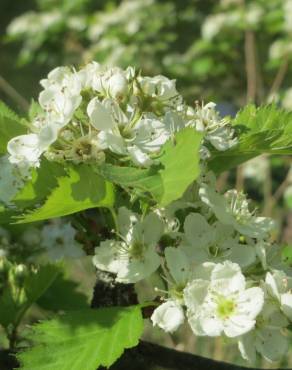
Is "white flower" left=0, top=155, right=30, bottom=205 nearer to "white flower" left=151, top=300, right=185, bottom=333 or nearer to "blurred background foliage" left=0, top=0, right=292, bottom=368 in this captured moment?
"white flower" left=151, top=300, right=185, bottom=333

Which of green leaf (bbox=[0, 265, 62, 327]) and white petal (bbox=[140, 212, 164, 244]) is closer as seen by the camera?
white petal (bbox=[140, 212, 164, 244])

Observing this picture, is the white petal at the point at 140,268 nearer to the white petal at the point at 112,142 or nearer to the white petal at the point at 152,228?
the white petal at the point at 152,228

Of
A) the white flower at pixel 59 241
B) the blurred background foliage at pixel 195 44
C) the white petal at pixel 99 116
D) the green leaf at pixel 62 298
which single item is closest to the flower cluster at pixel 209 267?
the white petal at pixel 99 116

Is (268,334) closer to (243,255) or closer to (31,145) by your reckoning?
(243,255)

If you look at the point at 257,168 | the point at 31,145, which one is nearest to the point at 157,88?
the point at 31,145

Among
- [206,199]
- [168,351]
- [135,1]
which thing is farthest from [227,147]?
[135,1]

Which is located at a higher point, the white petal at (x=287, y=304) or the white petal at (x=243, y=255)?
the white petal at (x=243, y=255)

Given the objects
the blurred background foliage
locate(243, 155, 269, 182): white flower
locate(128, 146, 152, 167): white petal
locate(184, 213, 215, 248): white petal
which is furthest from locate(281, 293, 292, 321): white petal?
locate(243, 155, 269, 182): white flower
